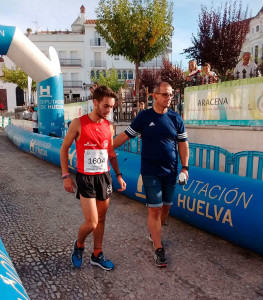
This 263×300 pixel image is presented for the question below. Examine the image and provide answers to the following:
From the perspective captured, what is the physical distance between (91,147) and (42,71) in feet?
30.6

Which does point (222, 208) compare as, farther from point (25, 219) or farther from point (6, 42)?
point (6, 42)

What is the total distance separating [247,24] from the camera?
616 inches

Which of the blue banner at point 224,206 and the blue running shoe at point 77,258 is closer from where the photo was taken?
the blue running shoe at point 77,258

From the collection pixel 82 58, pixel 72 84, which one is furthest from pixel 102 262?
pixel 82 58

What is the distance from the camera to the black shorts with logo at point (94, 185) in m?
2.80

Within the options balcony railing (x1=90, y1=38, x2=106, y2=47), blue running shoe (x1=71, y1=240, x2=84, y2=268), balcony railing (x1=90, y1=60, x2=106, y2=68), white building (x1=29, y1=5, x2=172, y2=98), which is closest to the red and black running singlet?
blue running shoe (x1=71, y1=240, x2=84, y2=268)

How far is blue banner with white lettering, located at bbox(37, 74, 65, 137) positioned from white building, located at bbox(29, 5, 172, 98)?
35.4m

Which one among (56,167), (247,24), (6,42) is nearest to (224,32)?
(247,24)

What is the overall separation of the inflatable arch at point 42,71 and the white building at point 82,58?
35399mm

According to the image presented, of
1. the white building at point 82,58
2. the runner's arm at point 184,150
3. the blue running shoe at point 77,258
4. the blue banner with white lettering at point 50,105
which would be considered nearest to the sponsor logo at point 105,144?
the runner's arm at point 184,150

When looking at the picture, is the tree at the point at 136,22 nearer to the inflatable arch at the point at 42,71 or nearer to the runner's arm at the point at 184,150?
the inflatable arch at the point at 42,71

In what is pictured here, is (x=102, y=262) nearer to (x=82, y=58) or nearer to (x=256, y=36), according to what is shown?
(x=82, y=58)

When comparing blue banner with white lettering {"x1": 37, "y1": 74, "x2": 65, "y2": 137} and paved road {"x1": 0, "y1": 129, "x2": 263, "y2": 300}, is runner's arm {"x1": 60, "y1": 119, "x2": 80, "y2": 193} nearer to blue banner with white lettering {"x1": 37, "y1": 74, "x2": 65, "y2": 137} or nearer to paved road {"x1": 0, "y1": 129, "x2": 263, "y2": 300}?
paved road {"x1": 0, "y1": 129, "x2": 263, "y2": 300}

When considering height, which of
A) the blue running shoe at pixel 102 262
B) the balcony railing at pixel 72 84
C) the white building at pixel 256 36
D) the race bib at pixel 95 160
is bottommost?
the blue running shoe at pixel 102 262
